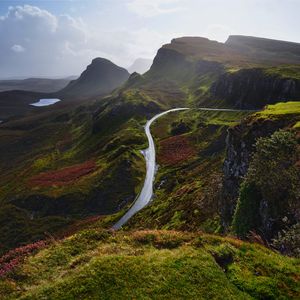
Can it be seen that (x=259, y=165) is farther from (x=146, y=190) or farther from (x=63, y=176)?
(x=63, y=176)

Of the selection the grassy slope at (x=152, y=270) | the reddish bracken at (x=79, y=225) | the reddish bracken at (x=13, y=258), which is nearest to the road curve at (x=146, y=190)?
the reddish bracken at (x=79, y=225)

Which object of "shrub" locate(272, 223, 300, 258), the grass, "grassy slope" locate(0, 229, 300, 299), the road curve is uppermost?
the grass

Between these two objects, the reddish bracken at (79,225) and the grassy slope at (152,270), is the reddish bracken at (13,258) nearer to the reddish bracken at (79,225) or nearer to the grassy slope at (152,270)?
the grassy slope at (152,270)

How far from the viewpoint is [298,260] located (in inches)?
960

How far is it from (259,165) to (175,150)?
11177 centimetres

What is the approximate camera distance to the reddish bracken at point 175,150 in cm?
13950

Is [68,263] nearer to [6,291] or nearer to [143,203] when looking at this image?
[6,291]

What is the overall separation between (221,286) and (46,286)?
374 inches

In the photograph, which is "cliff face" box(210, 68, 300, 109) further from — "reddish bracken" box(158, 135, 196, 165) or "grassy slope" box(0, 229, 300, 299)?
"grassy slope" box(0, 229, 300, 299)

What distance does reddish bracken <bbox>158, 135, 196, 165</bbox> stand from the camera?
458 feet

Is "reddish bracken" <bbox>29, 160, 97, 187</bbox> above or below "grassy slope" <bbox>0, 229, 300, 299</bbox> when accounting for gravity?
below

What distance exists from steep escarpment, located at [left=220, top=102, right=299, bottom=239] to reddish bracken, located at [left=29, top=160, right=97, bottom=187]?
91.0 meters

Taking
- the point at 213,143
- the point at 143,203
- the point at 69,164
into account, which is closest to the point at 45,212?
the point at 143,203

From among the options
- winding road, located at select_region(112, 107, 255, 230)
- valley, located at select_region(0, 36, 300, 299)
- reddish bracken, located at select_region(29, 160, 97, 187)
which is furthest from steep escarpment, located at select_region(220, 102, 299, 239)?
reddish bracken, located at select_region(29, 160, 97, 187)
